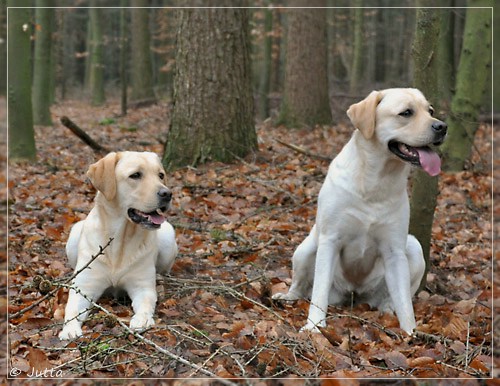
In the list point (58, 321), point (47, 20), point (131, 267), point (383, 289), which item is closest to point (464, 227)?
point (383, 289)

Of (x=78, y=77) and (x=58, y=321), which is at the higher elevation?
(x=58, y=321)

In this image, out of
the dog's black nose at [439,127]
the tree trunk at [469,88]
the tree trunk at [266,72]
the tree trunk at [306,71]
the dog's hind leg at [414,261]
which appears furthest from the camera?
the tree trunk at [266,72]

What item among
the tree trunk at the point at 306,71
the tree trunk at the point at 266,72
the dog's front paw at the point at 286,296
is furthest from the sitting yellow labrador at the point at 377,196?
the tree trunk at the point at 266,72

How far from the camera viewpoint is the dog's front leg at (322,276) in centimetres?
405

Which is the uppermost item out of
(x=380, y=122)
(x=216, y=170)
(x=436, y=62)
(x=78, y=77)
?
(x=436, y=62)

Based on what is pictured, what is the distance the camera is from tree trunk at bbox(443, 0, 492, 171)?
28.6ft

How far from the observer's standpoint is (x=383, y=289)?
4586 millimetres

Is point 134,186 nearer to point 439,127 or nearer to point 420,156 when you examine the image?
point 420,156

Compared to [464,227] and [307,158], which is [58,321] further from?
[307,158]

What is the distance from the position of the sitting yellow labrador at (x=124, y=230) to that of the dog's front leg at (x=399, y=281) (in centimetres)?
160

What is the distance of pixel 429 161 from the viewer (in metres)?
3.74

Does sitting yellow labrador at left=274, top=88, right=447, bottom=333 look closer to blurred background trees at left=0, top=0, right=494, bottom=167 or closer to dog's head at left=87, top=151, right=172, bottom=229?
blurred background trees at left=0, top=0, right=494, bottom=167

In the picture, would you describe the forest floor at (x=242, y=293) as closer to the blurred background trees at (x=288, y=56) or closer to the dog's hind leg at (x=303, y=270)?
the dog's hind leg at (x=303, y=270)

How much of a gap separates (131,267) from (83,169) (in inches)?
164
